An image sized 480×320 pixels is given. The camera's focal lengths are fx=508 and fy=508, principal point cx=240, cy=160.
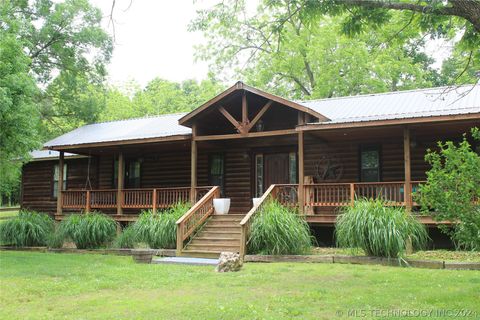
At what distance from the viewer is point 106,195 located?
67.7 feet

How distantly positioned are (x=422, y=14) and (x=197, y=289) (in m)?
6.22

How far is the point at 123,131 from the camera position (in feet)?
71.5

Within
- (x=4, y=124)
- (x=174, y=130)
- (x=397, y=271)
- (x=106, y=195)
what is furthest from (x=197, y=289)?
(x=106, y=195)

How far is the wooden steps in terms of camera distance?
13.7 metres

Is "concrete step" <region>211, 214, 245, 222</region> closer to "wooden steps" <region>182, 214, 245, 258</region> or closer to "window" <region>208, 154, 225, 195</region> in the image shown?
"wooden steps" <region>182, 214, 245, 258</region>

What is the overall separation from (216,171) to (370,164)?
6060mm

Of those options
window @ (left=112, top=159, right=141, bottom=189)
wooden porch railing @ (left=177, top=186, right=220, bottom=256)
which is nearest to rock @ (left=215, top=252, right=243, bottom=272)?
wooden porch railing @ (left=177, top=186, right=220, bottom=256)

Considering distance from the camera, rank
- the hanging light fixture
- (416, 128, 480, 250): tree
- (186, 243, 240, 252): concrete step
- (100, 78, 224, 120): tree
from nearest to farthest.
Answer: (416, 128, 480, 250): tree → (186, 243, 240, 252): concrete step → the hanging light fixture → (100, 78, 224, 120): tree

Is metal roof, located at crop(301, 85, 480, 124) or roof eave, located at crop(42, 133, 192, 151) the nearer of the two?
metal roof, located at crop(301, 85, 480, 124)

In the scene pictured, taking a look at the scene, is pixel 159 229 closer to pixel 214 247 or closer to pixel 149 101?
pixel 214 247

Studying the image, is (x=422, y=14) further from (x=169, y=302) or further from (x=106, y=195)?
(x=106, y=195)

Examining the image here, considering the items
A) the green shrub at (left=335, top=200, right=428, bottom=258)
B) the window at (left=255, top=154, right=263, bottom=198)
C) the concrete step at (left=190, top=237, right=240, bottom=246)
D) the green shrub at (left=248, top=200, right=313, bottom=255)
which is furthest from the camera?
the window at (left=255, top=154, right=263, bottom=198)

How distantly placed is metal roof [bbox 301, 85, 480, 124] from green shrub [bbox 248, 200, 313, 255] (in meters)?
3.51

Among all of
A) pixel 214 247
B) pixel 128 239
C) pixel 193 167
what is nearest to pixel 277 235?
pixel 214 247
